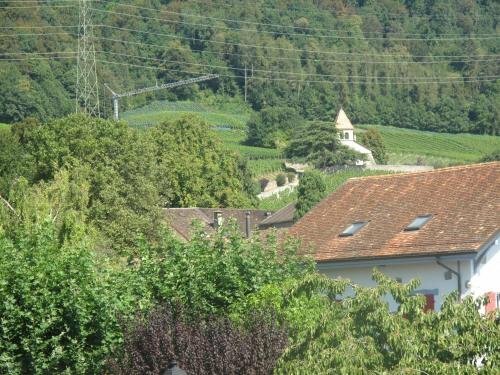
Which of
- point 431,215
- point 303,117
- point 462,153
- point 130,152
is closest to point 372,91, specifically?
point 303,117

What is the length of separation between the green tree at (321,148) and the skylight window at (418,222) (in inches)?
Answer: 3698

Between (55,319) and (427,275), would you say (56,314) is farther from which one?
(427,275)

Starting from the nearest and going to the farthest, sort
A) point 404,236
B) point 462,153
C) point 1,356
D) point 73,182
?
point 1,356
point 404,236
point 73,182
point 462,153

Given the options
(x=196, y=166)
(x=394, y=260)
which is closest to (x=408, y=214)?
(x=394, y=260)

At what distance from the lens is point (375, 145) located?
150 meters

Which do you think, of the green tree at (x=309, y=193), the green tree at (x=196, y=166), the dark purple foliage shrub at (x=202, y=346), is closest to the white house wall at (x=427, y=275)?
the dark purple foliage shrub at (x=202, y=346)

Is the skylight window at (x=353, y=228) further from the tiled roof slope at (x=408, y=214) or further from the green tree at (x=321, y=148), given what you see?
the green tree at (x=321, y=148)

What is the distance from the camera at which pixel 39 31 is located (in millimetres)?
175250

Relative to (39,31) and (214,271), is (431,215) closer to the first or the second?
(214,271)

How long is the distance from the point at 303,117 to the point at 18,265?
160m

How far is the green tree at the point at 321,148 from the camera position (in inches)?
5162

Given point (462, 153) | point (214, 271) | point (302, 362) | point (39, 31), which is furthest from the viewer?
point (39, 31)

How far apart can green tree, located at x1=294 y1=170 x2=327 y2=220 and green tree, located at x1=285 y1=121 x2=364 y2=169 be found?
44789mm

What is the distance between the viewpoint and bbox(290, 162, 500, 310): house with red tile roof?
3328 centimetres
